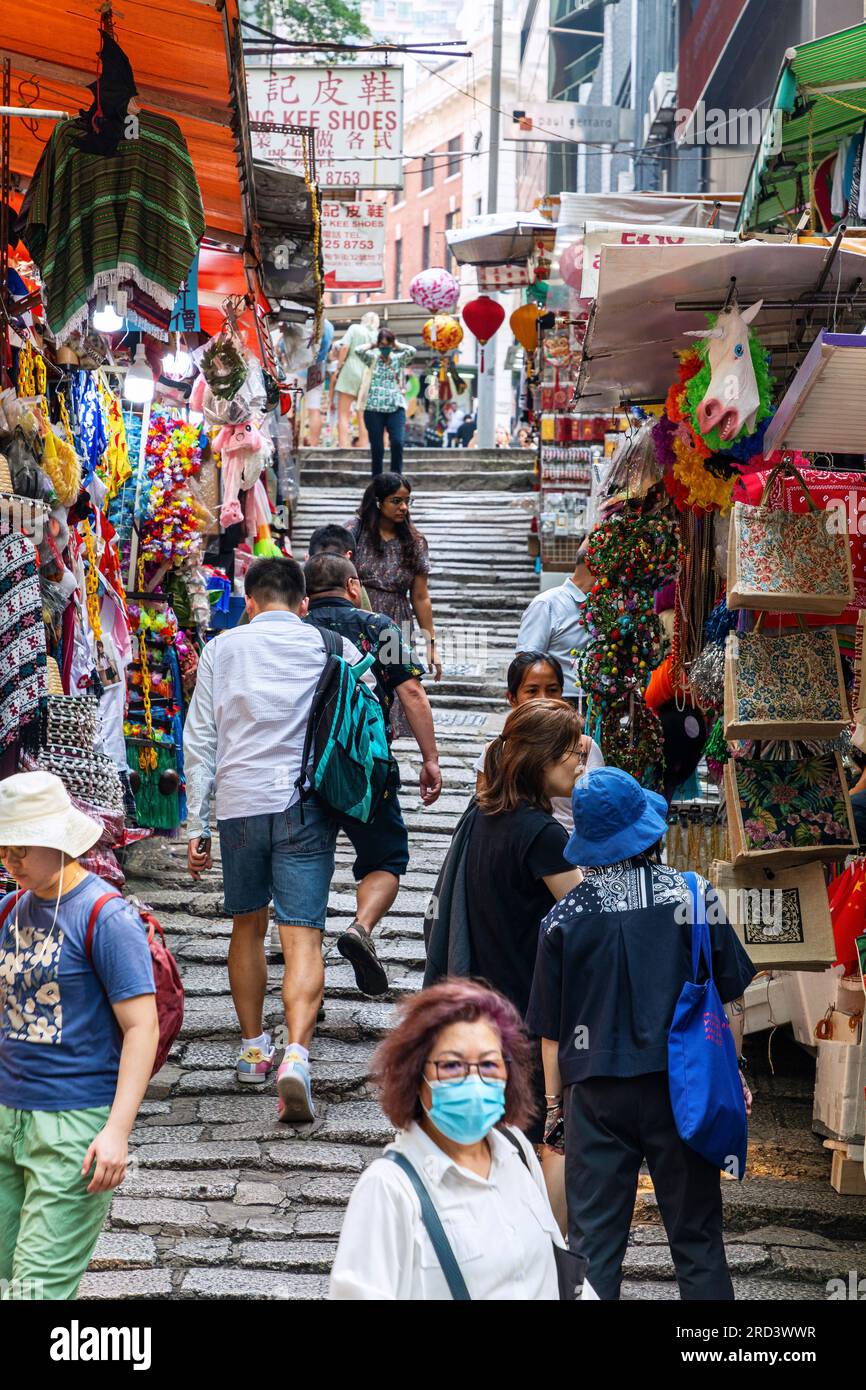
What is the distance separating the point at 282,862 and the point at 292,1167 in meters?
1.10

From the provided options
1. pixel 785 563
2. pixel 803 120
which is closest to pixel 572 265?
pixel 803 120

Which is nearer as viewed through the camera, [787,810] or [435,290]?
[787,810]

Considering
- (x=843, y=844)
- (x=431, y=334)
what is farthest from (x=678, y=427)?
(x=431, y=334)

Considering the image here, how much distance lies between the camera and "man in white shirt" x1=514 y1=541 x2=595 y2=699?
313 inches

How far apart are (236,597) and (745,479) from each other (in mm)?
5817

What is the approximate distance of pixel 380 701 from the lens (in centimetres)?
710

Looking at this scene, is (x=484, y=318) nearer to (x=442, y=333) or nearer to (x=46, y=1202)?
(x=442, y=333)

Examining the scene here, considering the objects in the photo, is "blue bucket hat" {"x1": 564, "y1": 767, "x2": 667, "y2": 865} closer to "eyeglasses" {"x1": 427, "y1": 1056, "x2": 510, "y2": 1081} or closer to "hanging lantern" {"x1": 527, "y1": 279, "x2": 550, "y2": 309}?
"eyeglasses" {"x1": 427, "y1": 1056, "x2": 510, "y2": 1081}

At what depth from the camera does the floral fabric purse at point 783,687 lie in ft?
17.7

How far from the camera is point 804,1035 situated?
6.46 metres

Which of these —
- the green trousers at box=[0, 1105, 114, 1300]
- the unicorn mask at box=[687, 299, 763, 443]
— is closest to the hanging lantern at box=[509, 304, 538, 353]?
the unicorn mask at box=[687, 299, 763, 443]

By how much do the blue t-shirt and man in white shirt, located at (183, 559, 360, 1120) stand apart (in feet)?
6.75

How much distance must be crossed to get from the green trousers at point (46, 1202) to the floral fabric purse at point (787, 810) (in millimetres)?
2451

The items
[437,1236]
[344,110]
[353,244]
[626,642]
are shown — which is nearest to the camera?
[437,1236]
